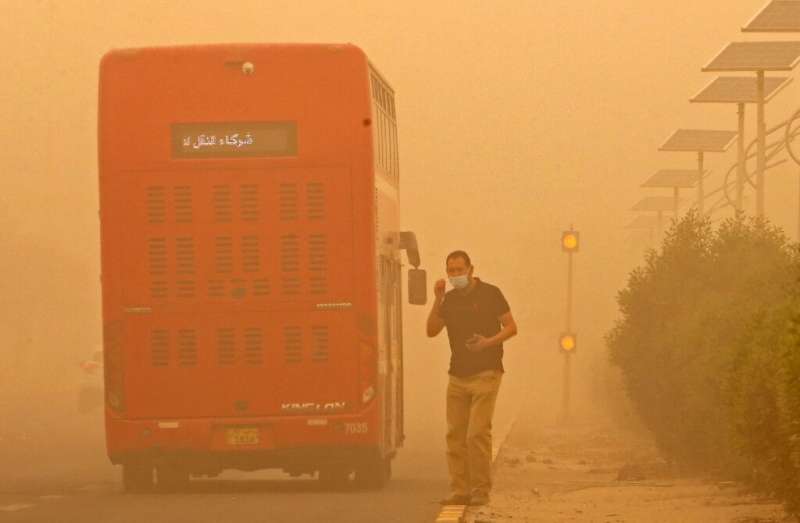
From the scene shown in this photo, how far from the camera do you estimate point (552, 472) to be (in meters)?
27.5

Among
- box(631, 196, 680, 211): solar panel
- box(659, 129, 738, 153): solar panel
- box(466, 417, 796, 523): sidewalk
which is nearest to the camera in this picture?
box(466, 417, 796, 523): sidewalk

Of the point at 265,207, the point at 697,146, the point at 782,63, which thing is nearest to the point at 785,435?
the point at 265,207

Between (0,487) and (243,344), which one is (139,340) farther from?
(0,487)

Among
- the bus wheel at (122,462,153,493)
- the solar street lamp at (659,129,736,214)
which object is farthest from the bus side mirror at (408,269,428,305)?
the solar street lamp at (659,129,736,214)

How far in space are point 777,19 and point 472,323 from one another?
594 inches

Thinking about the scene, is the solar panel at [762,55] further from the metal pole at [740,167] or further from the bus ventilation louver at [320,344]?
the bus ventilation louver at [320,344]

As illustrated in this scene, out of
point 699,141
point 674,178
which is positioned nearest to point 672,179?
point 674,178

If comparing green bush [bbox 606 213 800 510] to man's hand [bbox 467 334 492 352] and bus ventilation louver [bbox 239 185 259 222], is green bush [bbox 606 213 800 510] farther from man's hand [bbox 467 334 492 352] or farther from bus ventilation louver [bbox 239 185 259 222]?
bus ventilation louver [bbox 239 185 259 222]

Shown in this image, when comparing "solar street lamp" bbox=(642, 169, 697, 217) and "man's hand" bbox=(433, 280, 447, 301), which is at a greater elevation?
"solar street lamp" bbox=(642, 169, 697, 217)

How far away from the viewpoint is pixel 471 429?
59.2 feet

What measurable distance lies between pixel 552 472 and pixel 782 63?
36.2ft

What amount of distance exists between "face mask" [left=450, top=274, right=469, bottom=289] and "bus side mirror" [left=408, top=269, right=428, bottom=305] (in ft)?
13.2

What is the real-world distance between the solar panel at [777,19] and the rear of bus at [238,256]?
11.9 metres

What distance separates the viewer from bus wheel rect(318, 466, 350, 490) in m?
22.7
